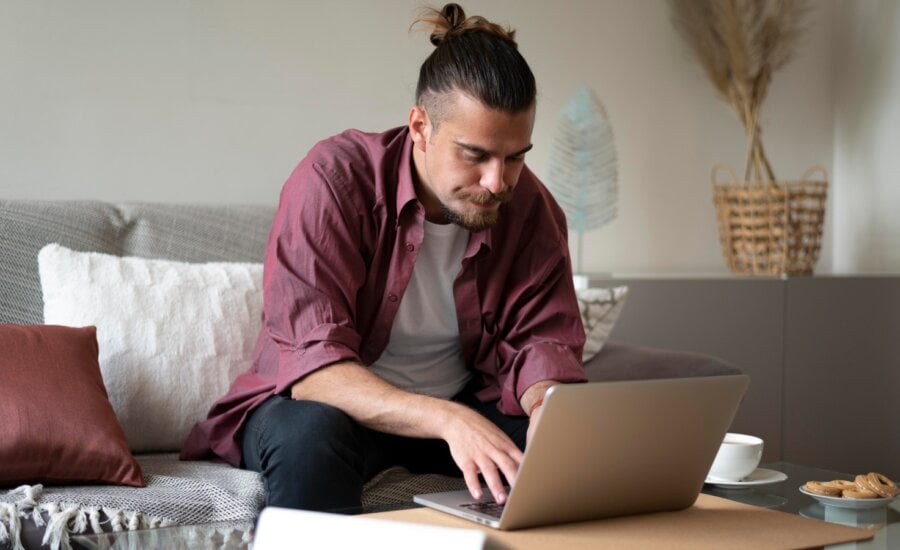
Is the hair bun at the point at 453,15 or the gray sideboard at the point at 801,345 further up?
the hair bun at the point at 453,15

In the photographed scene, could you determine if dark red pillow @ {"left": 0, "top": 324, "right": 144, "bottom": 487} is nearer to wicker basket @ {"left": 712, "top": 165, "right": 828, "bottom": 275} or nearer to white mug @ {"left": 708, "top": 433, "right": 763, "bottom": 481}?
white mug @ {"left": 708, "top": 433, "right": 763, "bottom": 481}

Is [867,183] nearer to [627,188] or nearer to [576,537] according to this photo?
[627,188]

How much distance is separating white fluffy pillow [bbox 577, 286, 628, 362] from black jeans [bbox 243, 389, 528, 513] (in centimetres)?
69

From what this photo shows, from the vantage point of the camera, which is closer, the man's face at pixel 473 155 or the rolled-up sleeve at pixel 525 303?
the man's face at pixel 473 155

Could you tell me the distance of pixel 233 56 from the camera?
2.62 metres

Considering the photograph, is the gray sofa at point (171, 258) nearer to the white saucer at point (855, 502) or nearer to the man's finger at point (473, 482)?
the man's finger at point (473, 482)

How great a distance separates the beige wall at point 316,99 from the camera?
240 centimetres

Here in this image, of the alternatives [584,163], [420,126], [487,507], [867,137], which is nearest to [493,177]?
[420,126]

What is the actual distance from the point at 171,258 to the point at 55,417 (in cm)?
57

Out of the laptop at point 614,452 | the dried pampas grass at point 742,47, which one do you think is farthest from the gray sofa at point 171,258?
the dried pampas grass at point 742,47

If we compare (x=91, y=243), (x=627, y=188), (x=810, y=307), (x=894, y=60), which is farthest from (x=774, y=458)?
(x=91, y=243)

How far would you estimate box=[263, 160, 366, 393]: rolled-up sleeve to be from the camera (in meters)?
1.66

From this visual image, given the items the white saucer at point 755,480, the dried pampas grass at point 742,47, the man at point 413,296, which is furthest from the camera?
the dried pampas grass at point 742,47

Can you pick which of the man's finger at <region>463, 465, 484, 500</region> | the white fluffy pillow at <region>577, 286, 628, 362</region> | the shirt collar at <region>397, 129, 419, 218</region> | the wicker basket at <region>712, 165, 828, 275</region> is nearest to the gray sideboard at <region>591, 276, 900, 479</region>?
the wicker basket at <region>712, 165, 828, 275</region>
